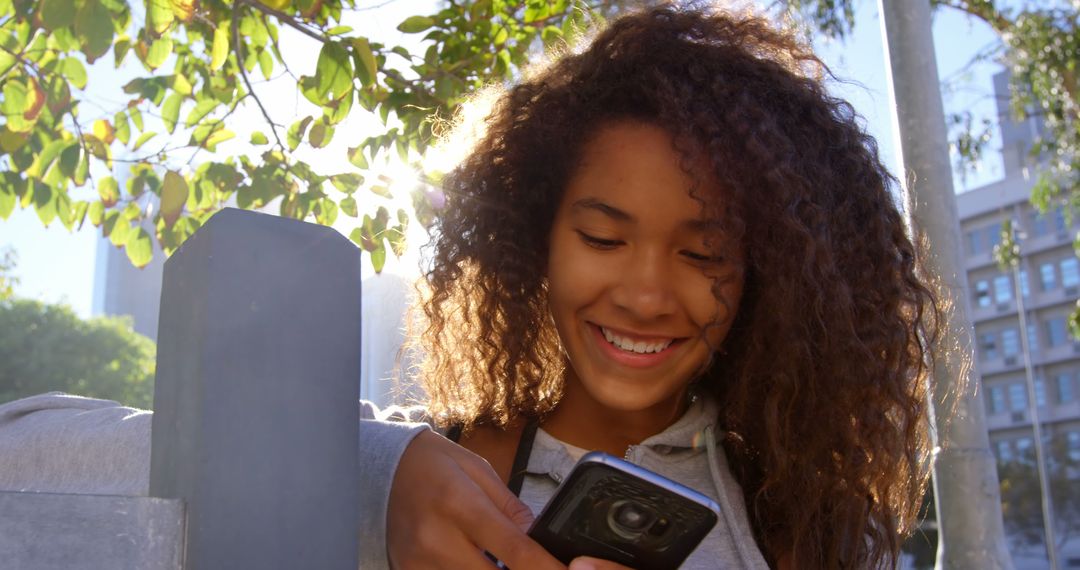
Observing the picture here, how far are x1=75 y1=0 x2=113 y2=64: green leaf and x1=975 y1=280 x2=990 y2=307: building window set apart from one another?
58.2 metres

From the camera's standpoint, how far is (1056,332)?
178ft

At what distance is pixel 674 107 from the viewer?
207 cm

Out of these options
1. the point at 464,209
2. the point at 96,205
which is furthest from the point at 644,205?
the point at 96,205

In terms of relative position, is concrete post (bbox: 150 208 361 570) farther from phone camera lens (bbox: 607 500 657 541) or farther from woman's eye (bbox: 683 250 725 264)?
woman's eye (bbox: 683 250 725 264)

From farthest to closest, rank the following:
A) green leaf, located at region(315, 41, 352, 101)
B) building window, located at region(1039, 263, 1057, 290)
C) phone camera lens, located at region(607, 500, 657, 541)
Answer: building window, located at region(1039, 263, 1057, 290) < green leaf, located at region(315, 41, 352, 101) < phone camera lens, located at region(607, 500, 657, 541)

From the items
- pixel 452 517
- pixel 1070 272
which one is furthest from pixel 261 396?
pixel 1070 272

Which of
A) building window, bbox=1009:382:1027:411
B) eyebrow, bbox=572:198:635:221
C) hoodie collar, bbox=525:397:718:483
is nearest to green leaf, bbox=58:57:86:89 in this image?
eyebrow, bbox=572:198:635:221

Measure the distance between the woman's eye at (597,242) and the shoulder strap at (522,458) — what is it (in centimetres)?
38

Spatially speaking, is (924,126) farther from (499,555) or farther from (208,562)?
(208,562)

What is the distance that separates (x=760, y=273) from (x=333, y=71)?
1218mm

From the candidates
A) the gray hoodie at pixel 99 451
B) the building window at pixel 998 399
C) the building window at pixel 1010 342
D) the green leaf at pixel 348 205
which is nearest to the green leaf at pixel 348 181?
the green leaf at pixel 348 205

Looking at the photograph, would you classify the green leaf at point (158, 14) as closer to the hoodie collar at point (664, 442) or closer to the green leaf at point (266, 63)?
the green leaf at point (266, 63)

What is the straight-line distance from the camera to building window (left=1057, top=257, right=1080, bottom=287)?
52438mm

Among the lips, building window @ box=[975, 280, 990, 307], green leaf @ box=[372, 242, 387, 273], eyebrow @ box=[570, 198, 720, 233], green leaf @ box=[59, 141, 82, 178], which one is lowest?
the lips
